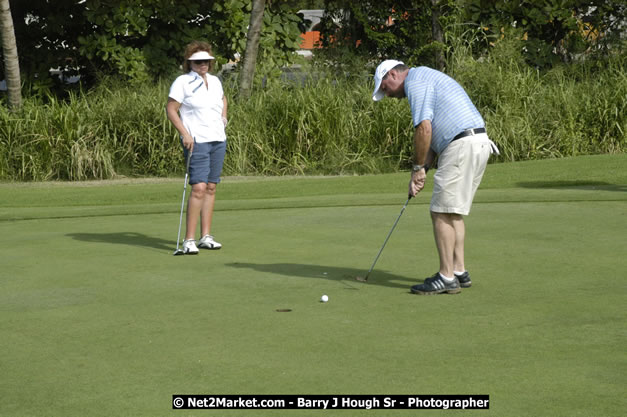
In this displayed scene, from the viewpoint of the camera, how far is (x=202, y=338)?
4695 mm

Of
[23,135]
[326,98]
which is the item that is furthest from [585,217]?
[23,135]

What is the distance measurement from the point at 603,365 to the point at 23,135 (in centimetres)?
1356

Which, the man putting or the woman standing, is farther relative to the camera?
the woman standing

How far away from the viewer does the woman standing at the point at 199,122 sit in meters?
7.80

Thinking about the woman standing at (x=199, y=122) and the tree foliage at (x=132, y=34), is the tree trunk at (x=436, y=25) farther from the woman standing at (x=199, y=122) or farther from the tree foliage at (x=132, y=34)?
the woman standing at (x=199, y=122)

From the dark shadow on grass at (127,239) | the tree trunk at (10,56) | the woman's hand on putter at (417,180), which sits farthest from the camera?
the tree trunk at (10,56)

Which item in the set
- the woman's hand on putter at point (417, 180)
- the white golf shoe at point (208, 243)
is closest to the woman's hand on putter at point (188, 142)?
the white golf shoe at point (208, 243)

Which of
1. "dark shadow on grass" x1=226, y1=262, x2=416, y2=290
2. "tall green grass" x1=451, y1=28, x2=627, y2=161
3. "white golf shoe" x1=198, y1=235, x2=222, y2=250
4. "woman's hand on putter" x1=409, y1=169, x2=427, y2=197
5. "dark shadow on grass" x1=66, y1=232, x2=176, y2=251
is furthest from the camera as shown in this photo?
"tall green grass" x1=451, y1=28, x2=627, y2=161

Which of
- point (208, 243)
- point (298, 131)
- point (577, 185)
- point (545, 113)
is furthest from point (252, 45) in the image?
point (208, 243)

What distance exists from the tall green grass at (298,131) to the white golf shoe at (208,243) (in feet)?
26.7

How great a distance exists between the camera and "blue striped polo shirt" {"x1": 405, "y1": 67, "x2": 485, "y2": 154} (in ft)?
18.8

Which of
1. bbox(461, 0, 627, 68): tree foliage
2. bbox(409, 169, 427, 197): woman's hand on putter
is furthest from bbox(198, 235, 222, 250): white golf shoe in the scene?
bbox(461, 0, 627, 68): tree foliage

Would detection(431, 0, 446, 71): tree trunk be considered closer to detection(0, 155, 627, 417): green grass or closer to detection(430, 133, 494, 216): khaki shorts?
detection(0, 155, 627, 417): green grass

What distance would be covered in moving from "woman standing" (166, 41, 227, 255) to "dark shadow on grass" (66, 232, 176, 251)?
38 centimetres
